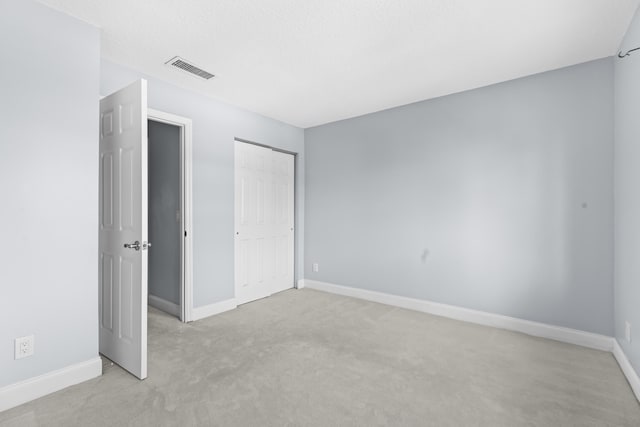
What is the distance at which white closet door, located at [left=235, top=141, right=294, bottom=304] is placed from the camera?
13.0ft

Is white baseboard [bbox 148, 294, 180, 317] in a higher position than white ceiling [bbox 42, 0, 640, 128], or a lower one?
lower

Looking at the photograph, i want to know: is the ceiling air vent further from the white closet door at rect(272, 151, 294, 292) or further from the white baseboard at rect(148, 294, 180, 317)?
the white baseboard at rect(148, 294, 180, 317)

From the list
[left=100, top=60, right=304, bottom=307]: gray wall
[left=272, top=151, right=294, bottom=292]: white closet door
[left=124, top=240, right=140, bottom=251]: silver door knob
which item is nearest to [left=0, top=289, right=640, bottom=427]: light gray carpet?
[left=100, top=60, right=304, bottom=307]: gray wall

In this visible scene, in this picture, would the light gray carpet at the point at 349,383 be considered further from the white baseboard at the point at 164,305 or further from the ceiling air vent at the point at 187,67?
the ceiling air vent at the point at 187,67

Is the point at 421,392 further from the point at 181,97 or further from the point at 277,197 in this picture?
the point at 181,97

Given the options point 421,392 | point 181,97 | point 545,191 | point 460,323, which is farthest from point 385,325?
point 181,97

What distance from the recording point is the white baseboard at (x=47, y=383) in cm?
180

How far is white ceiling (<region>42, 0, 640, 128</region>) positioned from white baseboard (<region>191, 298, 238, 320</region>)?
97.3 inches

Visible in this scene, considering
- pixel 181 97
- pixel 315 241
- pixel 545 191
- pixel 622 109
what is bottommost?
pixel 315 241

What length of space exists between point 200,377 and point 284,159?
10.5ft

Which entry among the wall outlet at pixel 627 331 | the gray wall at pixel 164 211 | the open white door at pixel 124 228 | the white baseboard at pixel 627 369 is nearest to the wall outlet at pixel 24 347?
the open white door at pixel 124 228

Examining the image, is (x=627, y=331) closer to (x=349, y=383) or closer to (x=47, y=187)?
(x=349, y=383)

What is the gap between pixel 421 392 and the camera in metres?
2.00

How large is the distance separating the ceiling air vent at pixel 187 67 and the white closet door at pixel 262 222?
40.9 inches
